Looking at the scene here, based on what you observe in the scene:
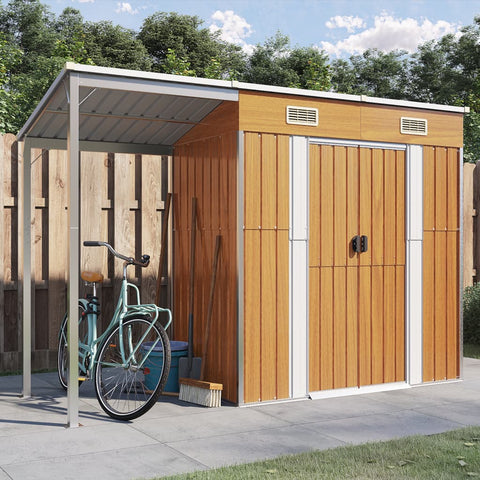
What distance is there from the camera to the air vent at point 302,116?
22.2 feet

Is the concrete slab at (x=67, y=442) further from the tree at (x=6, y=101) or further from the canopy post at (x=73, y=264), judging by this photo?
the tree at (x=6, y=101)

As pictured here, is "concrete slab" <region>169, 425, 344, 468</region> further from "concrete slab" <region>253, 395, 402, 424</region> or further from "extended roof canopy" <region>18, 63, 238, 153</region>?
"extended roof canopy" <region>18, 63, 238, 153</region>

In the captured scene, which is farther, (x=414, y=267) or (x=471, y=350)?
(x=471, y=350)

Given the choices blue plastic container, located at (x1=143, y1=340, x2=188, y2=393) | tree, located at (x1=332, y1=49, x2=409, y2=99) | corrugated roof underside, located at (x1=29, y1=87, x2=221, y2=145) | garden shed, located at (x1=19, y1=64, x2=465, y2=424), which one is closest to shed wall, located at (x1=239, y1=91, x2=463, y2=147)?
garden shed, located at (x1=19, y1=64, x2=465, y2=424)

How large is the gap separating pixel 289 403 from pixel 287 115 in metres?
2.57

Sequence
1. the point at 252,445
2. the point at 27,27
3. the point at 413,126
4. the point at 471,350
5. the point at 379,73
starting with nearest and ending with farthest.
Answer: the point at 252,445, the point at 413,126, the point at 471,350, the point at 27,27, the point at 379,73

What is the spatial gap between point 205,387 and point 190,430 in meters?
0.80

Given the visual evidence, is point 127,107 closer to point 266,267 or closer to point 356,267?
point 266,267

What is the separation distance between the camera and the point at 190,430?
564cm

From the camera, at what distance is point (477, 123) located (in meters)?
17.1

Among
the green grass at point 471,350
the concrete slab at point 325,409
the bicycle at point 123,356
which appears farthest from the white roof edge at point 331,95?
the green grass at point 471,350

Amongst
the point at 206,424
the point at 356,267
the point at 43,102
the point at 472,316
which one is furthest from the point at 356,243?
the point at 472,316

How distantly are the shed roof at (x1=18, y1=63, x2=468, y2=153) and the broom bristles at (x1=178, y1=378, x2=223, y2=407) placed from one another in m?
2.44

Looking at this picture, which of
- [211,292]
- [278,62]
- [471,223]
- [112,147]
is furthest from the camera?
[278,62]
